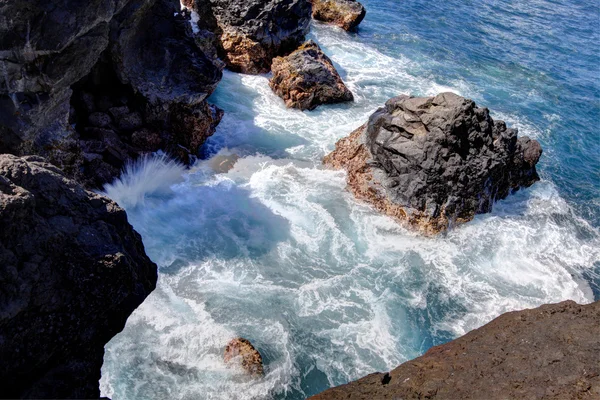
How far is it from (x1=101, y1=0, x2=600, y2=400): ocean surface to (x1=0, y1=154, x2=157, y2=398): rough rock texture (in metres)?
3.81

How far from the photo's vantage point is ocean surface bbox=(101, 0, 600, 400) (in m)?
10.2

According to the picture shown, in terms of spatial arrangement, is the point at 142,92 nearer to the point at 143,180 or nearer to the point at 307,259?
the point at 143,180

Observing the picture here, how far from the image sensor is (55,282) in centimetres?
553

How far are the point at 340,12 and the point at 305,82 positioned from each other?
1182 cm

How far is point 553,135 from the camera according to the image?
22.0 m

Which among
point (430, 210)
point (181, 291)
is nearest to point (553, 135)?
point (430, 210)

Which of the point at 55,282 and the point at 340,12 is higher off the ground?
the point at 55,282

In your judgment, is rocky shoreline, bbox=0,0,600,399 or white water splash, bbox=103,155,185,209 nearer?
rocky shoreline, bbox=0,0,600,399

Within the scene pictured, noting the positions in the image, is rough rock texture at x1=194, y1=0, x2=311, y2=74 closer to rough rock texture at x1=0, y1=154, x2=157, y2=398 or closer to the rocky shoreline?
the rocky shoreline

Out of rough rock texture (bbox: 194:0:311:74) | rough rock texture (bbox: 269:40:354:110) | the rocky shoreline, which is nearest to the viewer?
the rocky shoreline

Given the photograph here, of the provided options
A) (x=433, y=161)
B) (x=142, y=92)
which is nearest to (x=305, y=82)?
(x=433, y=161)

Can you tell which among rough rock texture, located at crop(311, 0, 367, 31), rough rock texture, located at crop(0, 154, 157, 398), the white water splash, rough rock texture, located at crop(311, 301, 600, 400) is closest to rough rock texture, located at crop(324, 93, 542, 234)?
the white water splash

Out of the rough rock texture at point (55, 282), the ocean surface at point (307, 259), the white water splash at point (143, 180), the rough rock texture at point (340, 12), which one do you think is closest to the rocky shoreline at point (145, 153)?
the rough rock texture at point (55, 282)

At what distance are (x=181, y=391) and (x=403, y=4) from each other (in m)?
32.7
